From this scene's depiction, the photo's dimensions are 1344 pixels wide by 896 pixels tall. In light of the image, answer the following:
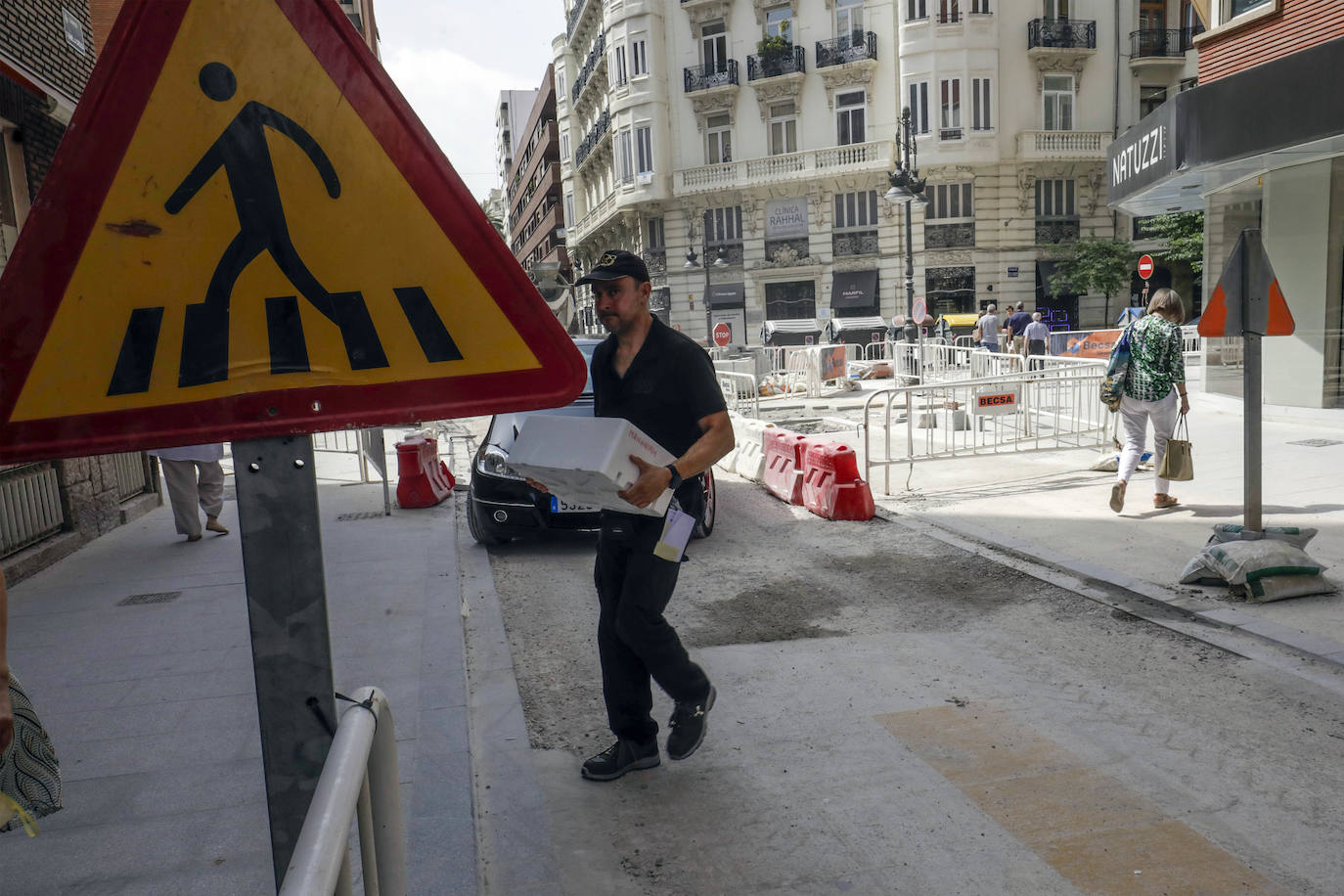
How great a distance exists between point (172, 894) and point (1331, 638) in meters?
5.54

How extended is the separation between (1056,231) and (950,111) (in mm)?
6653

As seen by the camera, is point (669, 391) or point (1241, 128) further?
point (1241, 128)

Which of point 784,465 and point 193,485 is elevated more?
point 193,485

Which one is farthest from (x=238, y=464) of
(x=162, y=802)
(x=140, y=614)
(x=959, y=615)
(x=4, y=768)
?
(x=140, y=614)

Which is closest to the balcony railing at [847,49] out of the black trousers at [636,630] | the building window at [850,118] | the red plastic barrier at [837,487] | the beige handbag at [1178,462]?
the building window at [850,118]

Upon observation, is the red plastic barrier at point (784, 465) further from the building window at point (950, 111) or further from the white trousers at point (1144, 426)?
the building window at point (950, 111)

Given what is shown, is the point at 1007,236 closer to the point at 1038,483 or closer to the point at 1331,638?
the point at 1038,483

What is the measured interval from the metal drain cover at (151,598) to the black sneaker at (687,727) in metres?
4.79

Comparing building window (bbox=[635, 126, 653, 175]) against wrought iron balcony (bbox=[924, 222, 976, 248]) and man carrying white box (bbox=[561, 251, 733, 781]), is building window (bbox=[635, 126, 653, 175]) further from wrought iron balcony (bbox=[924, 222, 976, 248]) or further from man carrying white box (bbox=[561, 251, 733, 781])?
man carrying white box (bbox=[561, 251, 733, 781])

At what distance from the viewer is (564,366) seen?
5.52 feet

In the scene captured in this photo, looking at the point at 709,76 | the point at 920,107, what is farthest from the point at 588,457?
the point at 709,76

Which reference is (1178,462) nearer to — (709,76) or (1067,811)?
(1067,811)

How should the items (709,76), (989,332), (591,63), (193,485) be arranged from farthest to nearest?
(591,63) < (709,76) < (989,332) < (193,485)

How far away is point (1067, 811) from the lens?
11.9 feet
